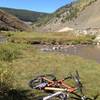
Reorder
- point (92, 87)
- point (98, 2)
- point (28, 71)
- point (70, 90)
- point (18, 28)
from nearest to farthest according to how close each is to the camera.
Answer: point (70, 90)
point (92, 87)
point (28, 71)
point (18, 28)
point (98, 2)

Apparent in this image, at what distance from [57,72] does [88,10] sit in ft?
589

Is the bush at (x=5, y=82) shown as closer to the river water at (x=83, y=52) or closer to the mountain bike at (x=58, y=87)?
the mountain bike at (x=58, y=87)

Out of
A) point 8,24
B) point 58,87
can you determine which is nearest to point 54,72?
point 58,87

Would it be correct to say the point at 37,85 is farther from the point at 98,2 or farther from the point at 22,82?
the point at 98,2

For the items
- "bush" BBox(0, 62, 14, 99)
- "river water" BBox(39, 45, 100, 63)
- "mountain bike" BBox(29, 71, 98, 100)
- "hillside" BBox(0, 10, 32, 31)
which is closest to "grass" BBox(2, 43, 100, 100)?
"mountain bike" BBox(29, 71, 98, 100)

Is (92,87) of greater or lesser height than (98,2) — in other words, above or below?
below

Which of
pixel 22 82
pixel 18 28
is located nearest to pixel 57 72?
pixel 22 82

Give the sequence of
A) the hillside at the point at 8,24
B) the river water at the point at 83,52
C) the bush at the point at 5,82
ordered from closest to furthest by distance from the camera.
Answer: the bush at the point at 5,82
the river water at the point at 83,52
the hillside at the point at 8,24

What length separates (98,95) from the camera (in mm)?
16406

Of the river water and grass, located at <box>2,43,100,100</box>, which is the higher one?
grass, located at <box>2,43,100,100</box>

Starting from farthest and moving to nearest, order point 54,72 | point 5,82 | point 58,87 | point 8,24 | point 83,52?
point 8,24 < point 83,52 < point 54,72 < point 5,82 < point 58,87

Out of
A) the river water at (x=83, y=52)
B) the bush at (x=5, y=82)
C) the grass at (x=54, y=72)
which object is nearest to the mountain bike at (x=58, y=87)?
the grass at (x=54, y=72)

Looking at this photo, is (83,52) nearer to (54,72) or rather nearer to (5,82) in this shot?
(54,72)

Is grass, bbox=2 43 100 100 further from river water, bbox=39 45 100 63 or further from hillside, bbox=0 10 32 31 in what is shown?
hillside, bbox=0 10 32 31
